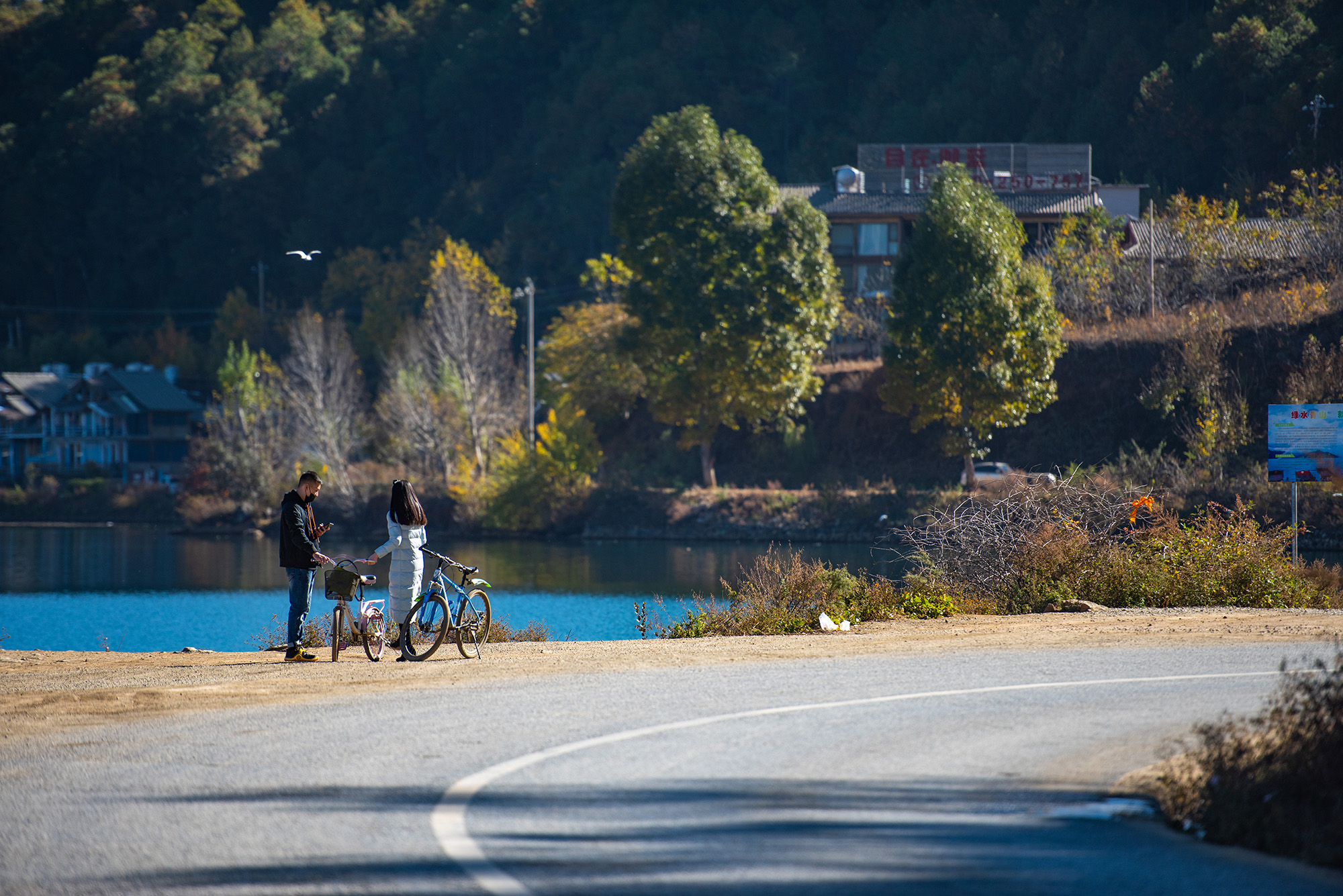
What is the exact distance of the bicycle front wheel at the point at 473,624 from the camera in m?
15.1

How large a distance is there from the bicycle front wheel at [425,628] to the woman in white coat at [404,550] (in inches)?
5.7

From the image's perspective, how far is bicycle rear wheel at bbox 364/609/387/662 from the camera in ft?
48.4

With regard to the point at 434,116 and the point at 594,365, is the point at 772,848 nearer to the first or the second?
the point at 594,365

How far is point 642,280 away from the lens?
56.4 metres

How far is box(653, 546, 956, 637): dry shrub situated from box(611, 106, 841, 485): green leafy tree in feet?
112

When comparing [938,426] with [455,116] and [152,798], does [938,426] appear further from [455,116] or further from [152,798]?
[455,116]

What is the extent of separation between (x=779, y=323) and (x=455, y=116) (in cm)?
6225

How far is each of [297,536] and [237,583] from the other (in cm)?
2830

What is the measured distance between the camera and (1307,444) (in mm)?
23422

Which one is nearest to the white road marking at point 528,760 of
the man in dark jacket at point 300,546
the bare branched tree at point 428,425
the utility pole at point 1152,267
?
the man in dark jacket at point 300,546

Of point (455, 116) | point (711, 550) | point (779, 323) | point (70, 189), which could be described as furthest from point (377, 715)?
point (70, 189)

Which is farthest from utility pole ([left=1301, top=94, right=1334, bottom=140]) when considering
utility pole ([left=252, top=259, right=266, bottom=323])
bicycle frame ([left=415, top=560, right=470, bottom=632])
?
utility pole ([left=252, top=259, right=266, bottom=323])

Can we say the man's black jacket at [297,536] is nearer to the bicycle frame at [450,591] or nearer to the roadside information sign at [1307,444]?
the bicycle frame at [450,591]

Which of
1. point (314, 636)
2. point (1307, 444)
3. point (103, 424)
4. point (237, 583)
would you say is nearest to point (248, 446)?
point (237, 583)
